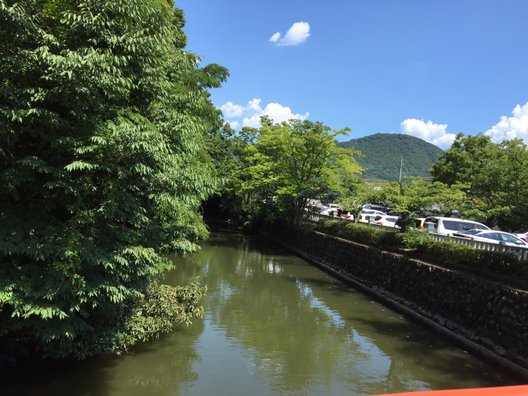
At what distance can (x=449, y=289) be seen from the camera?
38.3ft

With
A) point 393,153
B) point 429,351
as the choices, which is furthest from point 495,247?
point 393,153

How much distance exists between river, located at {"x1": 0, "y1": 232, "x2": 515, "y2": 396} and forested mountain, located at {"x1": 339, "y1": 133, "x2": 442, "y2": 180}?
105221mm

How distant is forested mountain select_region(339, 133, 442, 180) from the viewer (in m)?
121

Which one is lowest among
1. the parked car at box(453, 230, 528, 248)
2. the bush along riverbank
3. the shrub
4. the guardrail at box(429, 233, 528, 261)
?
the bush along riverbank

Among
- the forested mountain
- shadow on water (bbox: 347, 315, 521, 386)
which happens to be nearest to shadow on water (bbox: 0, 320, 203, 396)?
shadow on water (bbox: 347, 315, 521, 386)

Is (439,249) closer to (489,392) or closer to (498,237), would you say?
(498,237)

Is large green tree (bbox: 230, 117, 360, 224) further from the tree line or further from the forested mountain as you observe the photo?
the forested mountain

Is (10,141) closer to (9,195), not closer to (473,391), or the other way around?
(9,195)

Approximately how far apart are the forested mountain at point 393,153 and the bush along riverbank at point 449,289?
99.9 metres

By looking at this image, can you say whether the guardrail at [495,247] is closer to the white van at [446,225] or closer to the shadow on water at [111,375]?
the white van at [446,225]

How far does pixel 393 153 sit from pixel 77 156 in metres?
147

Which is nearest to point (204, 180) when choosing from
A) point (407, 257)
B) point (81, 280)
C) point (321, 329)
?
point (81, 280)

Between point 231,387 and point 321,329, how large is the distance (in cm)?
458

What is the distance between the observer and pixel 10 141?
5.48m
